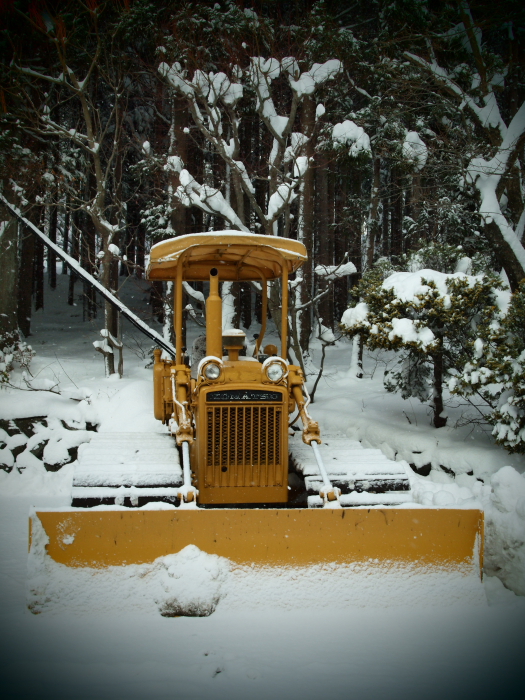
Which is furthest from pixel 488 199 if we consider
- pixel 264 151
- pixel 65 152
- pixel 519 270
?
pixel 65 152

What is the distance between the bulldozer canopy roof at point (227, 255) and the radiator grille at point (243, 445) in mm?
1515

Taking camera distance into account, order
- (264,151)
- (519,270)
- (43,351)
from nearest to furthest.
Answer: (519,270) < (264,151) < (43,351)

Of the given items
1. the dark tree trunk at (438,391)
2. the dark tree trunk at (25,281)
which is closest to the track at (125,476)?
the dark tree trunk at (438,391)

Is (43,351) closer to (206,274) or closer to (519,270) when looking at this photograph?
(206,274)

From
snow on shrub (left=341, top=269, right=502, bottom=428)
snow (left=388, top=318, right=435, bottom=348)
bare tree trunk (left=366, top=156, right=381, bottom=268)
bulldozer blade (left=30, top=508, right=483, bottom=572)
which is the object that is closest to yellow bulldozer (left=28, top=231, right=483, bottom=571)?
bulldozer blade (left=30, top=508, right=483, bottom=572)

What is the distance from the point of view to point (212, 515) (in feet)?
12.5

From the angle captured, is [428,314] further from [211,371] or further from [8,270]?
[8,270]

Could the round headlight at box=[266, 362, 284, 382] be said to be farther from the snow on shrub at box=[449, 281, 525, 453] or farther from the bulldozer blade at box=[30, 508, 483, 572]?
the snow on shrub at box=[449, 281, 525, 453]

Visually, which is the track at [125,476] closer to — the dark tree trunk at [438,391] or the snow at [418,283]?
the snow at [418,283]

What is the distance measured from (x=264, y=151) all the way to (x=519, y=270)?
27.4 feet

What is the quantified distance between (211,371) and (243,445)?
0.69 m

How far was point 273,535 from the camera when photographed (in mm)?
3836

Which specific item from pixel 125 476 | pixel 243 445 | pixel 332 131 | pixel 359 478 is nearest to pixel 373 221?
pixel 332 131

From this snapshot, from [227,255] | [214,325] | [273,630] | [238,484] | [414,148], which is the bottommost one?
[273,630]
